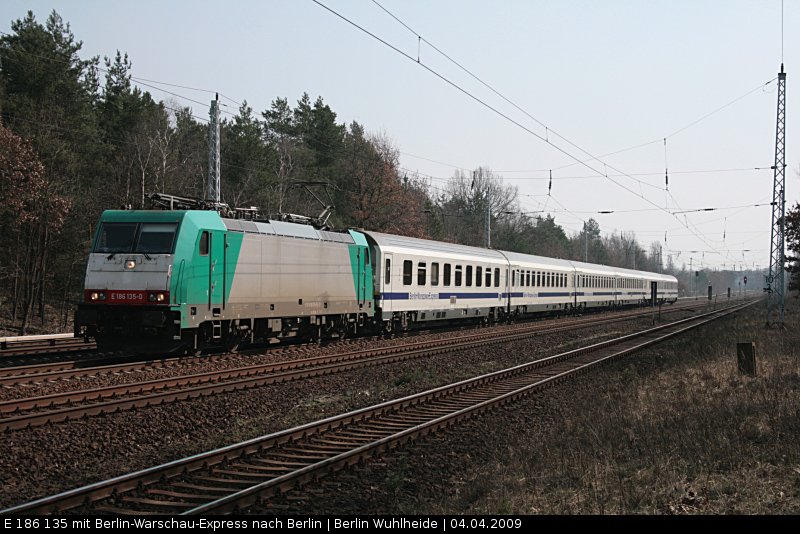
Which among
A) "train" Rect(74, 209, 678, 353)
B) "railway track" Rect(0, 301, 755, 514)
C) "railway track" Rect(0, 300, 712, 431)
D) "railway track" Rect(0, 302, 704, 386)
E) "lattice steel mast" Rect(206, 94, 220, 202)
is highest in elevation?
"lattice steel mast" Rect(206, 94, 220, 202)

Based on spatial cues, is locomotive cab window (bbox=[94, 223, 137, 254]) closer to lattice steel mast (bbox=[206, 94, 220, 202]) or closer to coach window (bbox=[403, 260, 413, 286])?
lattice steel mast (bbox=[206, 94, 220, 202])

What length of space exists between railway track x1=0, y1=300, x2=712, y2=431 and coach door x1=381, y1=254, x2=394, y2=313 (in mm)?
3359

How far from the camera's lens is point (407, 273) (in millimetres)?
26703

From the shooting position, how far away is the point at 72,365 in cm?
1611

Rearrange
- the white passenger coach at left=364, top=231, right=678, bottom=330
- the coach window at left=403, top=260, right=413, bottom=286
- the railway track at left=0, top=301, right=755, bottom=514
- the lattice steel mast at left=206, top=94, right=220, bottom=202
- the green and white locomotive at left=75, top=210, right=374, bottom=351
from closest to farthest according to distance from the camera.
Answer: the railway track at left=0, top=301, right=755, bottom=514 → the green and white locomotive at left=75, top=210, right=374, bottom=351 → the lattice steel mast at left=206, top=94, right=220, bottom=202 → the white passenger coach at left=364, top=231, right=678, bottom=330 → the coach window at left=403, top=260, right=413, bottom=286

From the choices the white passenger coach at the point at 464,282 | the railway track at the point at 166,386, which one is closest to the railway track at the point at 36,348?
the railway track at the point at 166,386

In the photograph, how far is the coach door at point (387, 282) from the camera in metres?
25.3

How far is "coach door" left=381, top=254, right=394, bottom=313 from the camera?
25.3 meters

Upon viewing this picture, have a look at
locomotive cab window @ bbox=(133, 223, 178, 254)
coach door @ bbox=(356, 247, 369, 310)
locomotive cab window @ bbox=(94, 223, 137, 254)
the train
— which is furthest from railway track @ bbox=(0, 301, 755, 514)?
coach door @ bbox=(356, 247, 369, 310)

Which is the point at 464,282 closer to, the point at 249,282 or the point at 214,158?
the point at 214,158

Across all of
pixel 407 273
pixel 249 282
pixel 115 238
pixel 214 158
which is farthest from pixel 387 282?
pixel 115 238

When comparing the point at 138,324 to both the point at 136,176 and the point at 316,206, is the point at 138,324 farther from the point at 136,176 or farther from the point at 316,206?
the point at 316,206
